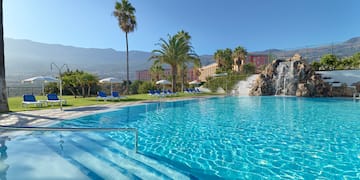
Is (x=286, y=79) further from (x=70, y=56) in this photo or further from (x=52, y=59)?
(x=70, y=56)

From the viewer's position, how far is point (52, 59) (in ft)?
238

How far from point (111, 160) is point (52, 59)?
80.1 m

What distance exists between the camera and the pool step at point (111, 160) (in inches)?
158

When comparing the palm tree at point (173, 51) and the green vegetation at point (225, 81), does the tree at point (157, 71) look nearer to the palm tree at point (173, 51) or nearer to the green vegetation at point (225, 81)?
the green vegetation at point (225, 81)

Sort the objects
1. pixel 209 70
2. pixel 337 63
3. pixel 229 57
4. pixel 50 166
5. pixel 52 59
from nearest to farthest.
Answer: pixel 50 166 < pixel 337 63 < pixel 229 57 < pixel 209 70 < pixel 52 59

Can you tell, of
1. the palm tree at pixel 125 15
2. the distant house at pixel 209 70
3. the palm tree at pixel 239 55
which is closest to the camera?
the palm tree at pixel 125 15

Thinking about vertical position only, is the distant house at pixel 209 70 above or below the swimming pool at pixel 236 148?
above

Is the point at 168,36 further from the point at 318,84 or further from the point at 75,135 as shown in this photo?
the point at 75,135

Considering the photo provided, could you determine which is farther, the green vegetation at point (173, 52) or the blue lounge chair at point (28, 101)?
the green vegetation at point (173, 52)

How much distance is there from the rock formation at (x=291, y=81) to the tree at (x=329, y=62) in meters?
5.10

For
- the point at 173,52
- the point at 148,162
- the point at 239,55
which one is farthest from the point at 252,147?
the point at 239,55

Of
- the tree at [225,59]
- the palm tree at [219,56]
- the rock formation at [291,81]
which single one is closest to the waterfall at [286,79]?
the rock formation at [291,81]

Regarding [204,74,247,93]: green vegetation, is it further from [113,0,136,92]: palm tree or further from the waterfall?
[113,0,136,92]: palm tree

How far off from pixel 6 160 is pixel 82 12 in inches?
908
